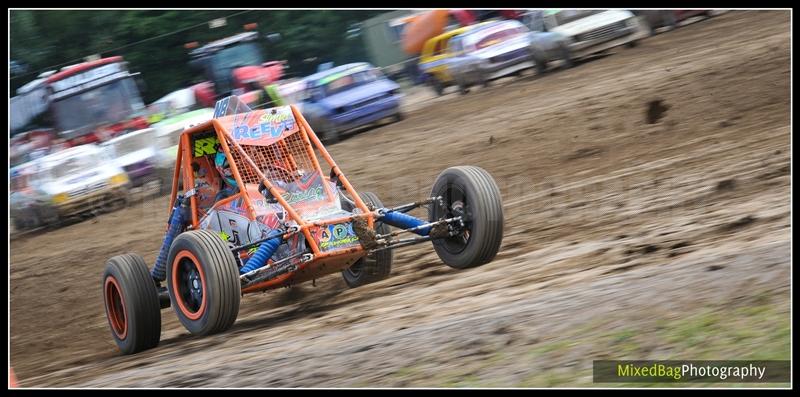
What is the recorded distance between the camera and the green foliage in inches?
816

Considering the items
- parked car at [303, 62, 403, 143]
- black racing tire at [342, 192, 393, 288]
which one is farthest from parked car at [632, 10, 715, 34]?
black racing tire at [342, 192, 393, 288]

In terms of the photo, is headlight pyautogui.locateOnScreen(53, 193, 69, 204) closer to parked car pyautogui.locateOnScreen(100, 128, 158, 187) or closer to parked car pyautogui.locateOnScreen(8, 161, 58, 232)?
parked car pyautogui.locateOnScreen(8, 161, 58, 232)

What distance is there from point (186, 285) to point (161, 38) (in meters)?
15.9

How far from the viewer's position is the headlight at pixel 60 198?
17.2 m

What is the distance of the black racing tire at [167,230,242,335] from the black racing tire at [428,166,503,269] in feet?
5.55

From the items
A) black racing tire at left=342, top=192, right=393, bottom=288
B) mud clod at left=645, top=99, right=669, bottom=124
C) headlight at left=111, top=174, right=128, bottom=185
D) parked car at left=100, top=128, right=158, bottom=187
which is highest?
parked car at left=100, top=128, right=158, bottom=187

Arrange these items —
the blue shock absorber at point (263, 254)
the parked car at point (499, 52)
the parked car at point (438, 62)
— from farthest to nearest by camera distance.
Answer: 1. the parked car at point (438, 62)
2. the parked car at point (499, 52)
3. the blue shock absorber at point (263, 254)

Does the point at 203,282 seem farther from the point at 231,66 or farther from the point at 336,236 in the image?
the point at 231,66

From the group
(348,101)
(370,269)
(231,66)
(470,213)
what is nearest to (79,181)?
(348,101)

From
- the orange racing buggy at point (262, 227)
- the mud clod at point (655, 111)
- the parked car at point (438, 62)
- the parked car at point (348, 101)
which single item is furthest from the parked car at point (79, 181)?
the orange racing buggy at point (262, 227)

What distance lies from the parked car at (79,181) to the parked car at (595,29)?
7867 mm

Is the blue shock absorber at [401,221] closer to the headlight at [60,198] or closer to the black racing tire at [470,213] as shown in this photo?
the black racing tire at [470,213]

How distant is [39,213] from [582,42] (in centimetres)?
947

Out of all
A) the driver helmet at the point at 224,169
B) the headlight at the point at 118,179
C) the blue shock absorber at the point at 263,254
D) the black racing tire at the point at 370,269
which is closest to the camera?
the blue shock absorber at the point at 263,254
